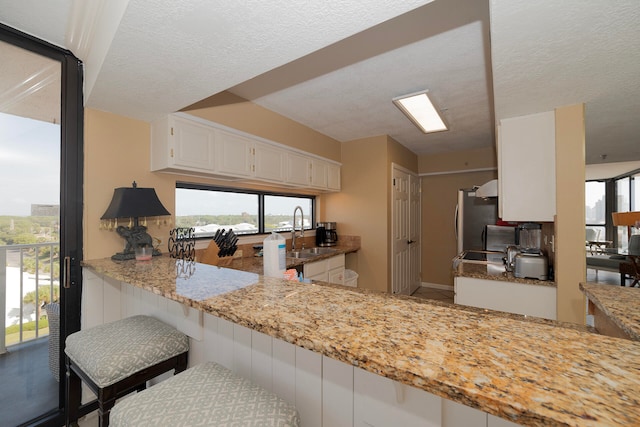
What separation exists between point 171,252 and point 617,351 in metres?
2.54

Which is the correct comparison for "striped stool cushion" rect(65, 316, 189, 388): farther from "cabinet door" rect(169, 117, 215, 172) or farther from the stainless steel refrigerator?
the stainless steel refrigerator

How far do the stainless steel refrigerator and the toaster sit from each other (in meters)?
1.60

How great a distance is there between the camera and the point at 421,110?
2.59 m

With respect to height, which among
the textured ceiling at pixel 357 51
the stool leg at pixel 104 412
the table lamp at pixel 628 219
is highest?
the textured ceiling at pixel 357 51

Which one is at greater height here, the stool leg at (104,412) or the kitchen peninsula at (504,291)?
the kitchen peninsula at (504,291)

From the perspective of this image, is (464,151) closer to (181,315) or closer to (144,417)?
(181,315)

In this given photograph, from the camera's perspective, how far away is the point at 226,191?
2.96 m

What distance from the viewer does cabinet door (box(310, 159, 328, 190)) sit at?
3552 mm

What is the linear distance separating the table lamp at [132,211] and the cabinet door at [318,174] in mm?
1917

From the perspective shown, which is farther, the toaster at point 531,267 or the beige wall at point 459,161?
the beige wall at point 459,161

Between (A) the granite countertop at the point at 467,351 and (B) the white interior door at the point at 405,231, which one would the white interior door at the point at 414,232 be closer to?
(B) the white interior door at the point at 405,231

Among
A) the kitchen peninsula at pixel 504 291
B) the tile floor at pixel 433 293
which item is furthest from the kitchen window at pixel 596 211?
the kitchen peninsula at pixel 504 291

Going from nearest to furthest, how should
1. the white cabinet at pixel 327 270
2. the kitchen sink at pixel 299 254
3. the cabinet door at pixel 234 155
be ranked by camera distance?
the cabinet door at pixel 234 155
the white cabinet at pixel 327 270
the kitchen sink at pixel 299 254

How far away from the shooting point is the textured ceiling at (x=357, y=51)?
41.9 inches
